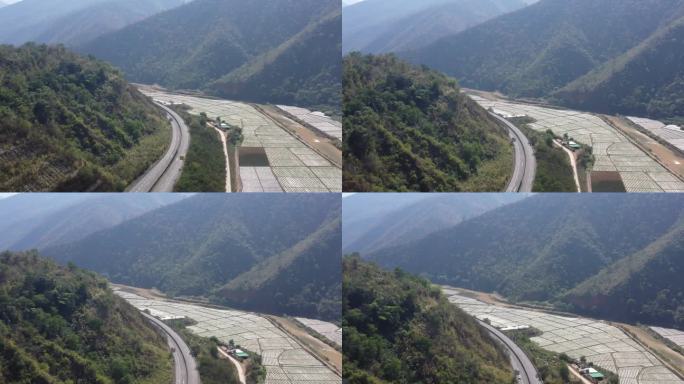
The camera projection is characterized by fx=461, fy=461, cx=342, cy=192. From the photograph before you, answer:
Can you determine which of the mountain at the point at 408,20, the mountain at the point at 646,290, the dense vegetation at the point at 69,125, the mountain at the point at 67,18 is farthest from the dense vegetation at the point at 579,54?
the mountain at the point at 67,18

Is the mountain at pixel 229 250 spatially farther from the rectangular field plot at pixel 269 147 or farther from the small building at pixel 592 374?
the small building at pixel 592 374

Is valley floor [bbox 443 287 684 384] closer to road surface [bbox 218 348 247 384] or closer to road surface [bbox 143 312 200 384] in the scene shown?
road surface [bbox 218 348 247 384]

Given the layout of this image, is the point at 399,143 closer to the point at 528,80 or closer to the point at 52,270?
the point at 52,270

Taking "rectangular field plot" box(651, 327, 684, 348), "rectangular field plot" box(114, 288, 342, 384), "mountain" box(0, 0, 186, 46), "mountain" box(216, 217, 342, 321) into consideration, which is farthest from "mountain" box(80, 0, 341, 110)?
"rectangular field plot" box(651, 327, 684, 348)

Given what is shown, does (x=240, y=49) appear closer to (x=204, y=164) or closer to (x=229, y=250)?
(x=229, y=250)

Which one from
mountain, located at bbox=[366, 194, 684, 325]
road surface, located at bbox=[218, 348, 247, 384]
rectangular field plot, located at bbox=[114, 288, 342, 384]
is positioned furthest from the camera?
mountain, located at bbox=[366, 194, 684, 325]

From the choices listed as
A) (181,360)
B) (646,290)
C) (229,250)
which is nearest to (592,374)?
(646,290)
